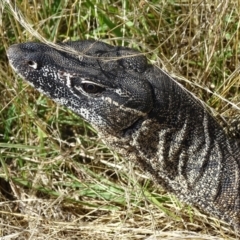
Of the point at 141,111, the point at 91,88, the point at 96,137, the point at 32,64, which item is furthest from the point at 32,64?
the point at 96,137

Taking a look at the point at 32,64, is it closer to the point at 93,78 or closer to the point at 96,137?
the point at 93,78

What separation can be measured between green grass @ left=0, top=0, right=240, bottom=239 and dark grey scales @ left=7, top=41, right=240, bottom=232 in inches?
15.2

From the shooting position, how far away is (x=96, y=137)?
3.62 m

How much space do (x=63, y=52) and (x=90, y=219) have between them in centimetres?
105

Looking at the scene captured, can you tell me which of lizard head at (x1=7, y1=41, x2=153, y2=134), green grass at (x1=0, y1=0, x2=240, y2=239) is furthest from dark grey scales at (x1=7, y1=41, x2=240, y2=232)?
green grass at (x1=0, y1=0, x2=240, y2=239)

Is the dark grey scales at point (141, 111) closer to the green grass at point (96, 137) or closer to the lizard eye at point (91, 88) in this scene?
the lizard eye at point (91, 88)

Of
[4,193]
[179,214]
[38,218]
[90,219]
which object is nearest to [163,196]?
[179,214]

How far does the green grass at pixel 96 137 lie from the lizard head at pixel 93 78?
1.69 feet

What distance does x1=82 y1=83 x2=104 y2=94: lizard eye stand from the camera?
274 centimetres

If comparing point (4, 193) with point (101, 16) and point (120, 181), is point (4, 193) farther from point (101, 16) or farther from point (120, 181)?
point (101, 16)

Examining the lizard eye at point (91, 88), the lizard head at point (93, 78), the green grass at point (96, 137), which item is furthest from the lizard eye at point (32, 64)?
the green grass at point (96, 137)

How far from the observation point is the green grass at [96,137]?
11.0 ft

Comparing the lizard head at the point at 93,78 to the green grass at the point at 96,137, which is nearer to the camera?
the lizard head at the point at 93,78

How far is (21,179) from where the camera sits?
11.6 feet
